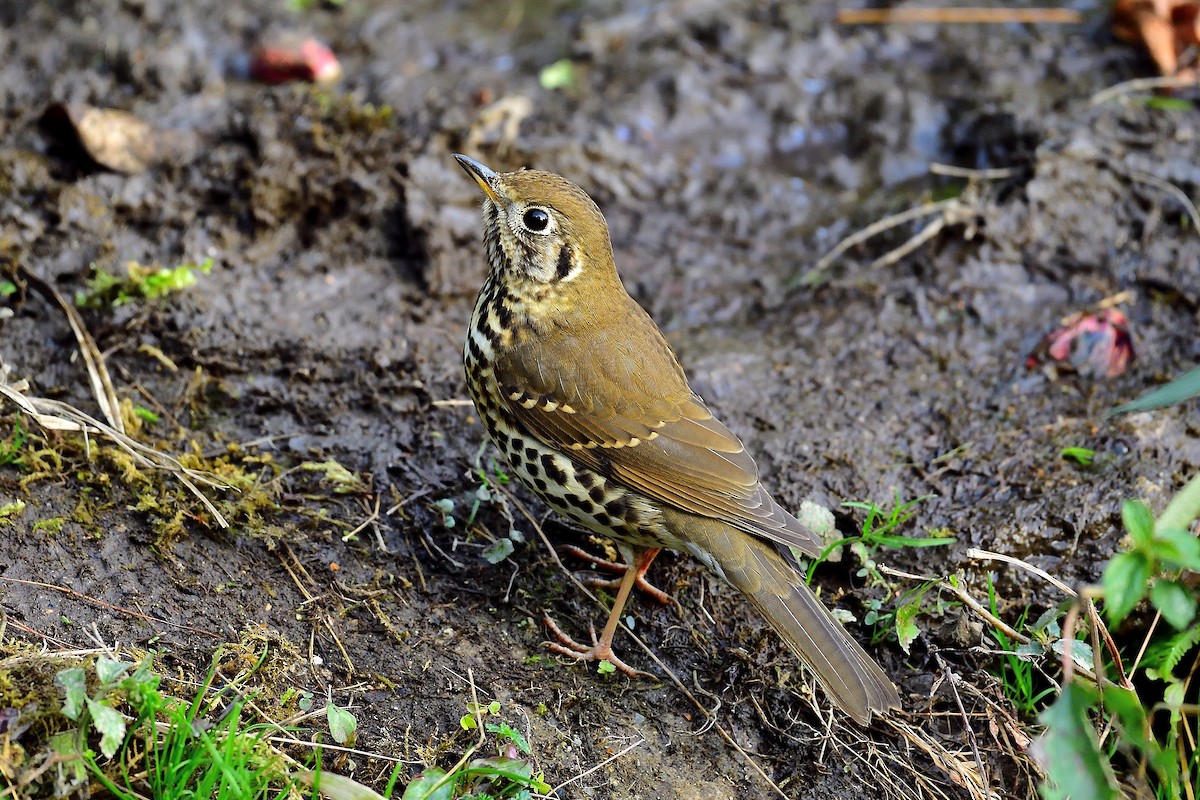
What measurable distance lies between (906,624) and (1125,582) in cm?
139

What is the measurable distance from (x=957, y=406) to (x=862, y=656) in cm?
161

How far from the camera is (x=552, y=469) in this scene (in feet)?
12.2

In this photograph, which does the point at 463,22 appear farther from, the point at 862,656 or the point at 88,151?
the point at 862,656

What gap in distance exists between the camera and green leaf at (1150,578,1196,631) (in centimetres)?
226

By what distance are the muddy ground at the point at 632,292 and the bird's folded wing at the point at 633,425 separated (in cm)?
51

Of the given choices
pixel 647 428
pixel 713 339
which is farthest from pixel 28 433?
pixel 713 339

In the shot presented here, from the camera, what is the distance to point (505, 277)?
395cm

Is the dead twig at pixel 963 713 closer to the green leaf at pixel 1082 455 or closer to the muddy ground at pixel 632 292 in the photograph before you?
the muddy ground at pixel 632 292

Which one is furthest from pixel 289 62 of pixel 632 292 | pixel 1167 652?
pixel 1167 652

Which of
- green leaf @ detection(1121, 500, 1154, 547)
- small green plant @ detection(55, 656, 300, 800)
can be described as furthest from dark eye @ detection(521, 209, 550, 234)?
green leaf @ detection(1121, 500, 1154, 547)

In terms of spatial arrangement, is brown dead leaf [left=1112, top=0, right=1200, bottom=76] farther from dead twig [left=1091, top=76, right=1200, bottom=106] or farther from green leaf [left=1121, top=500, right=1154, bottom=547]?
green leaf [left=1121, top=500, right=1154, bottom=547]

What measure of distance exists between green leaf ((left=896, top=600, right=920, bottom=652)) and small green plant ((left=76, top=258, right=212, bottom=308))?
3059 millimetres

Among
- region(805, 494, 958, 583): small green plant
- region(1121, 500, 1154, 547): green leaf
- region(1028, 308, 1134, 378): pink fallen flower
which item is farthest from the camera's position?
region(1028, 308, 1134, 378): pink fallen flower

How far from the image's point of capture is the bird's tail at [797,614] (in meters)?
3.22
